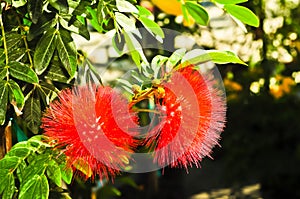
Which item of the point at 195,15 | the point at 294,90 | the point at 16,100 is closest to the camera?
the point at 195,15

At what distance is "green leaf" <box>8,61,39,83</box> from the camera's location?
80 cm

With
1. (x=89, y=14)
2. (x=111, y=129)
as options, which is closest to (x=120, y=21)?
(x=89, y=14)

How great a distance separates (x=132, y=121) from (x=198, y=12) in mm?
154

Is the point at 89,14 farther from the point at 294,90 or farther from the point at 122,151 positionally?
the point at 294,90

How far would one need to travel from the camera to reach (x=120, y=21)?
0.82 m

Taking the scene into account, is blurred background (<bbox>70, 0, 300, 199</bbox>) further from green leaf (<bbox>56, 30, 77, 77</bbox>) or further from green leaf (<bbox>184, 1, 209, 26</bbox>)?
Answer: green leaf (<bbox>184, 1, 209, 26</bbox>)

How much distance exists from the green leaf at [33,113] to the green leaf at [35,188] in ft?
0.29

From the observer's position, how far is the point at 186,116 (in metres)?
0.74

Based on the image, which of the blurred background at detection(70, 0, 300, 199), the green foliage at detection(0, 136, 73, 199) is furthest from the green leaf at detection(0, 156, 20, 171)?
the blurred background at detection(70, 0, 300, 199)

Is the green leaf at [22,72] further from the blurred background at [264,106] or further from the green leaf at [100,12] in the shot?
the blurred background at [264,106]

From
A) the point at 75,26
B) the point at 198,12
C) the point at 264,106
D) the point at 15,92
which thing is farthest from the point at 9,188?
the point at 264,106

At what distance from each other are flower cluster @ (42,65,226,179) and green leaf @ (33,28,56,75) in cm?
7

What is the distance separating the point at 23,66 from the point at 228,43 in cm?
232

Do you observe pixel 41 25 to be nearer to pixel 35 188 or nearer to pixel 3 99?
pixel 3 99
